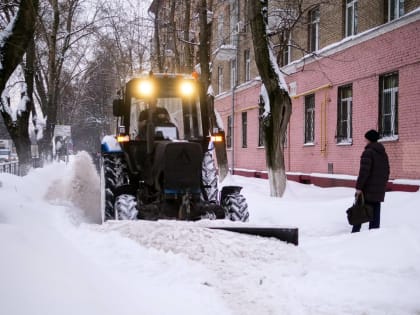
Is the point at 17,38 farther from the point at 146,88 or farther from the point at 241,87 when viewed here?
the point at 241,87

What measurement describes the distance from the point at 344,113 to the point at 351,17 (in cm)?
286

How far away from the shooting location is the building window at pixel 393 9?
12.3 m

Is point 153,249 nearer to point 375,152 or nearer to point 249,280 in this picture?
point 249,280

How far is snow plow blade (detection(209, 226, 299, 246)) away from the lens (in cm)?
519

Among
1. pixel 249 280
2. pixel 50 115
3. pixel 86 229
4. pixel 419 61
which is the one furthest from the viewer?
pixel 50 115

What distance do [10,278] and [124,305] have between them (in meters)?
0.76

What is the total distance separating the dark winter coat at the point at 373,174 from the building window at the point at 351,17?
8.47 metres

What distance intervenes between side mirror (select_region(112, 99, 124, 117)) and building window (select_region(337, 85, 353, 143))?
9.11 metres

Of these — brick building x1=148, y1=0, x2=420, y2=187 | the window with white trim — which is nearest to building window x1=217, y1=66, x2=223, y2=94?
the window with white trim

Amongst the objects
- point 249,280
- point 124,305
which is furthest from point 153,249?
point 124,305

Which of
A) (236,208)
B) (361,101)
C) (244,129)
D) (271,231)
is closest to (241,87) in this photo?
(244,129)

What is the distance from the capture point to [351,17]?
14.7m

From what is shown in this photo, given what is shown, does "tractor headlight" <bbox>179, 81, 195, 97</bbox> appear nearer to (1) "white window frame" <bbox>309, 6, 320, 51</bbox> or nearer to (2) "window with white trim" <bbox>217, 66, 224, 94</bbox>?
(1) "white window frame" <bbox>309, 6, 320, 51</bbox>

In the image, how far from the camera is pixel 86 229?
558cm
